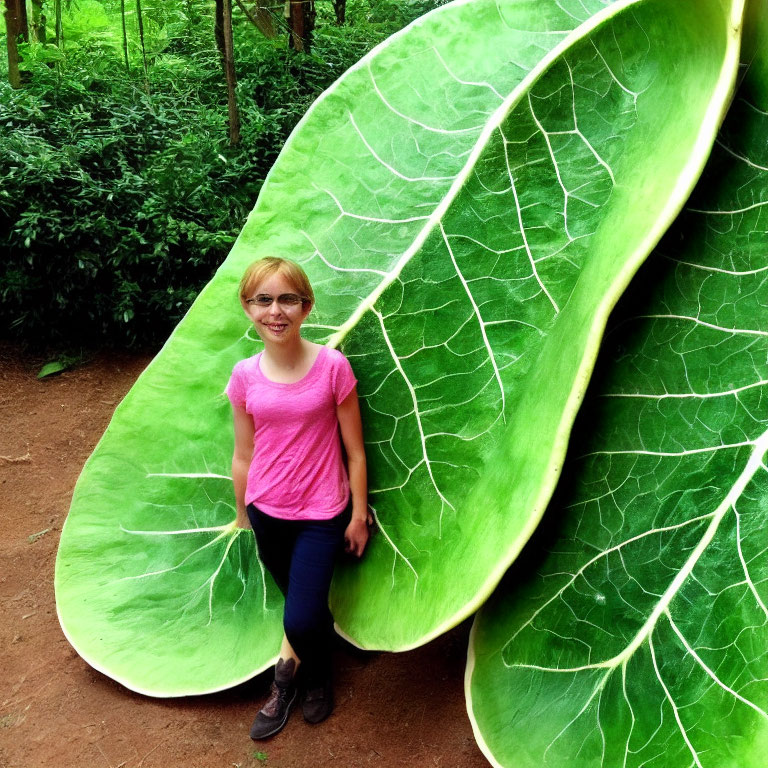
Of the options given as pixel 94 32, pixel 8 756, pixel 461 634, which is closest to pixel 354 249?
pixel 461 634

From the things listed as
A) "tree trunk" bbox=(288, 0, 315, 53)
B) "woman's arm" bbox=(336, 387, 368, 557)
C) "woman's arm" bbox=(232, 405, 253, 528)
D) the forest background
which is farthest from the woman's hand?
"tree trunk" bbox=(288, 0, 315, 53)

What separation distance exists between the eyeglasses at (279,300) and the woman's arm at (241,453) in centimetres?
27

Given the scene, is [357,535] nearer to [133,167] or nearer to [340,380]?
[340,380]

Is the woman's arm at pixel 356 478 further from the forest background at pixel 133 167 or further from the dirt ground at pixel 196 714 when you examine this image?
the forest background at pixel 133 167

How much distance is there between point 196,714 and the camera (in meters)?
2.01

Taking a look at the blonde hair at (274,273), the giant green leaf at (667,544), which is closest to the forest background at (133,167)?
the blonde hair at (274,273)

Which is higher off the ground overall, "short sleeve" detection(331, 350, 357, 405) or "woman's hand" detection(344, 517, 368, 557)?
"short sleeve" detection(331, 350, 357, 405)

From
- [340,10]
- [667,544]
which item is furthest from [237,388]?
[340,10]

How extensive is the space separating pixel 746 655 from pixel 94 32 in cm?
571

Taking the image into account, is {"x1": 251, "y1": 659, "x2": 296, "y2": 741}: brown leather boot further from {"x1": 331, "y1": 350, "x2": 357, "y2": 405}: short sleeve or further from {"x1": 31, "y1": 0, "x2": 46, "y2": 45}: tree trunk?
{"x1": 31, "y1": 0, "x2": 46, "y2": 45}: tree trunk

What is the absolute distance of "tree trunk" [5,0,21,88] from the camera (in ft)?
14.5

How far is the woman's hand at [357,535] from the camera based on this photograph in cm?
196

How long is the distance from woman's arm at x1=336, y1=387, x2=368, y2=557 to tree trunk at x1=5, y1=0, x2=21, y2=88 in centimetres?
353

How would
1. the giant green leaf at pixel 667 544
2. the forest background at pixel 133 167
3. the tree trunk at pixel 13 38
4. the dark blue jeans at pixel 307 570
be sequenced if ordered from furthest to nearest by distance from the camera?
1. the tree trunk at pixel 13 38
2. the forest background at pixel 133 167
3. the dark blue jeans at pixel 307 570
4. the giant green leaf at pixel 667 544
